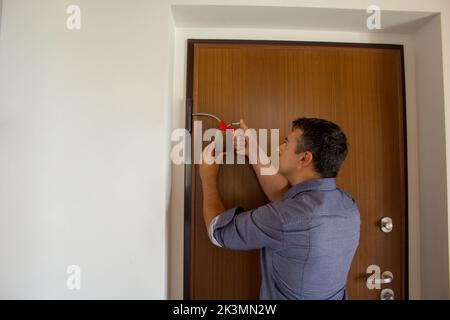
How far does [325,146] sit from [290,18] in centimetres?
55

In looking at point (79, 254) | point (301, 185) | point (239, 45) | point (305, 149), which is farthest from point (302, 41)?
point (79, 254)

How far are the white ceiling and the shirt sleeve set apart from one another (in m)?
0.71

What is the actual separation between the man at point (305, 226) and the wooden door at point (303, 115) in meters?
0.19

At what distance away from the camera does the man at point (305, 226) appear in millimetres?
573

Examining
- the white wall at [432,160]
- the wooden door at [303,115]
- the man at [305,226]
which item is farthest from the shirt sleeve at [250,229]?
the white wall at [432,160]

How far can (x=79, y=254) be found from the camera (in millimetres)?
724

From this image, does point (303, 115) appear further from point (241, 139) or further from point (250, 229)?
point (250, 229)

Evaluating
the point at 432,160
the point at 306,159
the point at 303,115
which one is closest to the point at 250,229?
the point at 306,159

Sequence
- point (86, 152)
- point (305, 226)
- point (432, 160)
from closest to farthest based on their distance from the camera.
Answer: point (305, 226)
point (86, 152)
point (432, 160)

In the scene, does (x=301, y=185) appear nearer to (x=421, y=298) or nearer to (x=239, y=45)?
(x=239, y=45)

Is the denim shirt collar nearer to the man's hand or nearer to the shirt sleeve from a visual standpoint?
the shirt sleeve

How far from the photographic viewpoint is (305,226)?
22.2 inches

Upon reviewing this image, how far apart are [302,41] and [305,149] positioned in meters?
0.52

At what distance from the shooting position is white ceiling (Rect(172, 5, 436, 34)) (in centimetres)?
79
